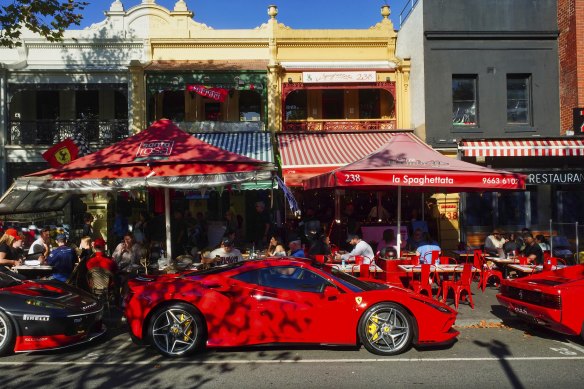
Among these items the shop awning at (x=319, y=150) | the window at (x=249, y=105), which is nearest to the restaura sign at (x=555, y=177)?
the shop awning at (x=319, y=150)

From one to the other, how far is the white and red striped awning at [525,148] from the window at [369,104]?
409 cm

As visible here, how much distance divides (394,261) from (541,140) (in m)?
8.08

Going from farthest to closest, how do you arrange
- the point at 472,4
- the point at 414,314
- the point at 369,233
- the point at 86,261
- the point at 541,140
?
the point at 472,4 < the point at 541,140 < the point at 369,233 < the point at 86,261 < the point at 414,314

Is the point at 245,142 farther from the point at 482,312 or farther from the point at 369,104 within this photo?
the point at 482,312

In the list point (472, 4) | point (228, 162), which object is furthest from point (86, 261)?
point (472, 4)

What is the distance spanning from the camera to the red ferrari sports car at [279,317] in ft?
22.1

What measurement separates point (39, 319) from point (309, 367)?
3504 millimetres

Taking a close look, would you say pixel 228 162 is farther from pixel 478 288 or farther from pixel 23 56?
pixel 23 56

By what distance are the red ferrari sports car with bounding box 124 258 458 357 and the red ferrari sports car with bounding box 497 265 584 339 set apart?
4.75ft

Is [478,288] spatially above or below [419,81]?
below

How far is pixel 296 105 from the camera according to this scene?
1809 cm

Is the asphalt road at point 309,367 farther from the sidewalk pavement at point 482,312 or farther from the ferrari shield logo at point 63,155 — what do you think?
the ferrari shield logo at point 63,155

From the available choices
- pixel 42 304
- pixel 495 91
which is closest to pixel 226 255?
pixel 42 304

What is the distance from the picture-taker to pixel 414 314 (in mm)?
6816
